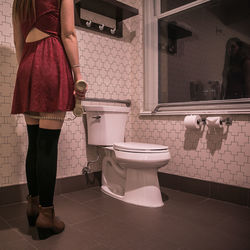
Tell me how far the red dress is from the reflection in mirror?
4.35ft

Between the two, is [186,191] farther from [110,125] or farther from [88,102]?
[88,102]

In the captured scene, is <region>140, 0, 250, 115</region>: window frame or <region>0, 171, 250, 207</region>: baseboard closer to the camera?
<region>0, 171, 250, 207</region>: baseboard

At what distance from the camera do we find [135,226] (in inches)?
60.2

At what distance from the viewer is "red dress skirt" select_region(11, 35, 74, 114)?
4.15 ft

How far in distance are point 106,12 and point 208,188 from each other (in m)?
1.86

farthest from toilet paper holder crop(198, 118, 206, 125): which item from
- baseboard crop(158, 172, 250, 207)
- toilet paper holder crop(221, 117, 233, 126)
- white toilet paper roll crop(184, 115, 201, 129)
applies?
baseboard crop(158, 172, 250, 207)

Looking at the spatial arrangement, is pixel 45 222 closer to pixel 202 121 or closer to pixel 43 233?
pixel 43 233

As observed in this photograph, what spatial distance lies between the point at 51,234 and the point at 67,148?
37.2 inches

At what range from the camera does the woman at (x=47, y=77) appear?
1270 mm

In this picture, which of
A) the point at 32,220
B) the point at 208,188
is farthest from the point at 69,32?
the point at 208,188

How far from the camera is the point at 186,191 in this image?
2250mm

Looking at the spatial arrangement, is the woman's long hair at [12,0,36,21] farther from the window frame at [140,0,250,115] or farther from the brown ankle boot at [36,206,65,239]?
the window frame at [140,0,250,115]

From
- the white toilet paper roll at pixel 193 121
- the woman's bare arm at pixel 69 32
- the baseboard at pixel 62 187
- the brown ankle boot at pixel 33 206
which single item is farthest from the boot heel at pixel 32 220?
the white toilet paper roll at pixel 193 121

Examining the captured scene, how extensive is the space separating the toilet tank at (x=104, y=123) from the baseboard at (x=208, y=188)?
63 cm
